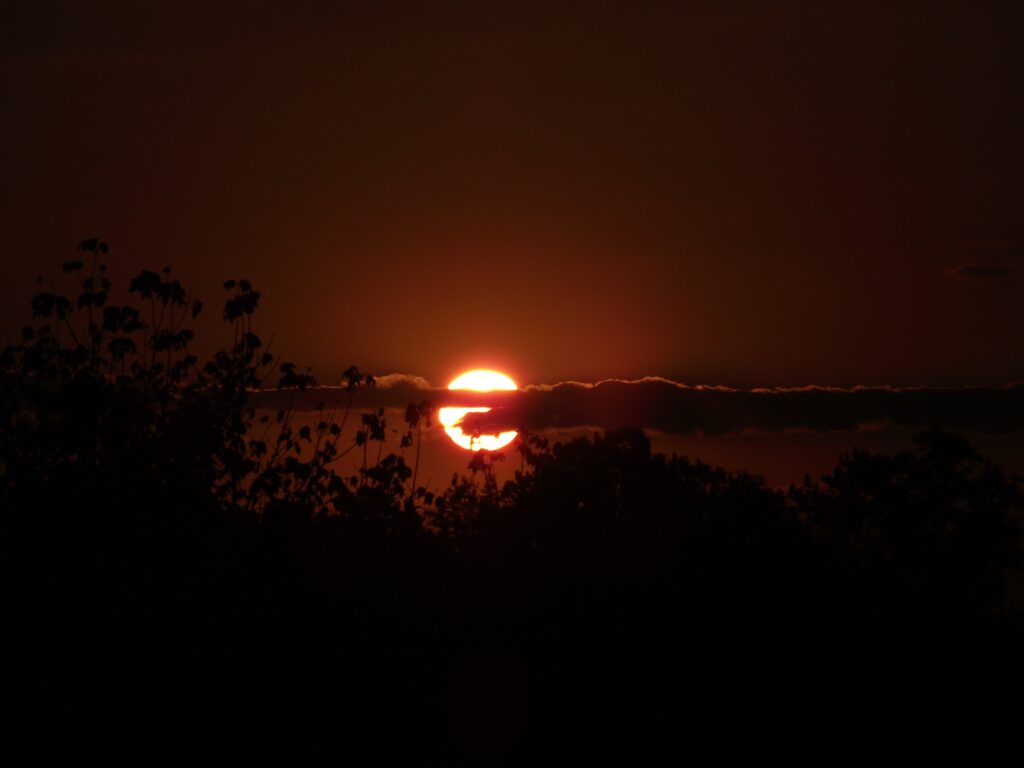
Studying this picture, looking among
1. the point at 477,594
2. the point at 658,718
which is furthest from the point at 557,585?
the point at 658,718

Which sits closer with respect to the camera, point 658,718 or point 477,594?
point 658,718

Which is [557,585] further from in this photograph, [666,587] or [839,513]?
[839,513]

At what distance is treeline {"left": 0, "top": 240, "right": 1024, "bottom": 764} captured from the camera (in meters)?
18.0

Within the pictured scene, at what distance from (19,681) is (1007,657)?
2008cm

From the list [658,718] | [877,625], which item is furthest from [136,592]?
[877,625]

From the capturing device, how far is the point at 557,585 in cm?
2455

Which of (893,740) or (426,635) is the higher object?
(426,635)

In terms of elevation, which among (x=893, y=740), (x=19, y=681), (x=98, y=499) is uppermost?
(x=98, y=499)

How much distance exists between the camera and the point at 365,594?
67.7ft

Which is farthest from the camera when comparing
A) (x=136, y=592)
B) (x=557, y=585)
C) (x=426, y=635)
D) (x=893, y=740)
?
(x=557, y=585)

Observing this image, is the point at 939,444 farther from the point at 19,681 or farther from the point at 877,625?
the point at 19,681

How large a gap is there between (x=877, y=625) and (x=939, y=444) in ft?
73.3

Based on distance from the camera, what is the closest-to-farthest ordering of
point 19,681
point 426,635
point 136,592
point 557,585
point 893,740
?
point 19,681 < point 136,592 < point 426,635 < point 893,740 < point 557,585

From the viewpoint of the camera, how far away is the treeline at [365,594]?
18.0 metres
